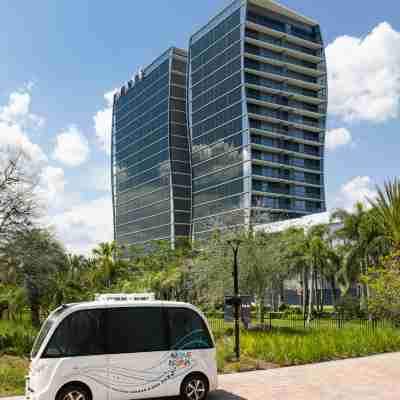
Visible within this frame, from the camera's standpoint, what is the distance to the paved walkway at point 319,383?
10812 mm

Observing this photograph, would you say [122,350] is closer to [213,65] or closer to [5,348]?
[5,348]

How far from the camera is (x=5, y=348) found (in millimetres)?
20859

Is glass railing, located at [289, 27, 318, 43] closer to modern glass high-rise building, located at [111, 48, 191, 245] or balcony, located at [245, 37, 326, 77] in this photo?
balcony, located at [245, 37, 326, 77]

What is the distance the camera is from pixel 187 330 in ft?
33.8

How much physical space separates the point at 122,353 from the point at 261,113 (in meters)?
88.8

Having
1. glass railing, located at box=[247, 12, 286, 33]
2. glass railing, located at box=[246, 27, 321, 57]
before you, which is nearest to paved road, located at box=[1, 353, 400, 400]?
glass railing, located at box=[246, 27, 321, 57]

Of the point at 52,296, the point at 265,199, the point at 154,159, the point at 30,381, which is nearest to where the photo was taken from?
the point at 30,381

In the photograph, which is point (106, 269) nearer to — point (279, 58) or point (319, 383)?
point (319, 383)

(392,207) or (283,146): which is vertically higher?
(283,146)

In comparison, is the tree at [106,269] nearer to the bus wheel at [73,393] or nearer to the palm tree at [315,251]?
the palm tree at [315,251]

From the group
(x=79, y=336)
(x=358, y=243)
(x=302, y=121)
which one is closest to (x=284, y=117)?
(x=302, y=121)

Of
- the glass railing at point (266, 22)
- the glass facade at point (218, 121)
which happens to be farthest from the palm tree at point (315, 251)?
the glass railing at point (266, 22)

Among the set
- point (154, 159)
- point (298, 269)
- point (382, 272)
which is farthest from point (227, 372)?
point (154, 159)

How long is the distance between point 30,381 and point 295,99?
9644 centimetres
